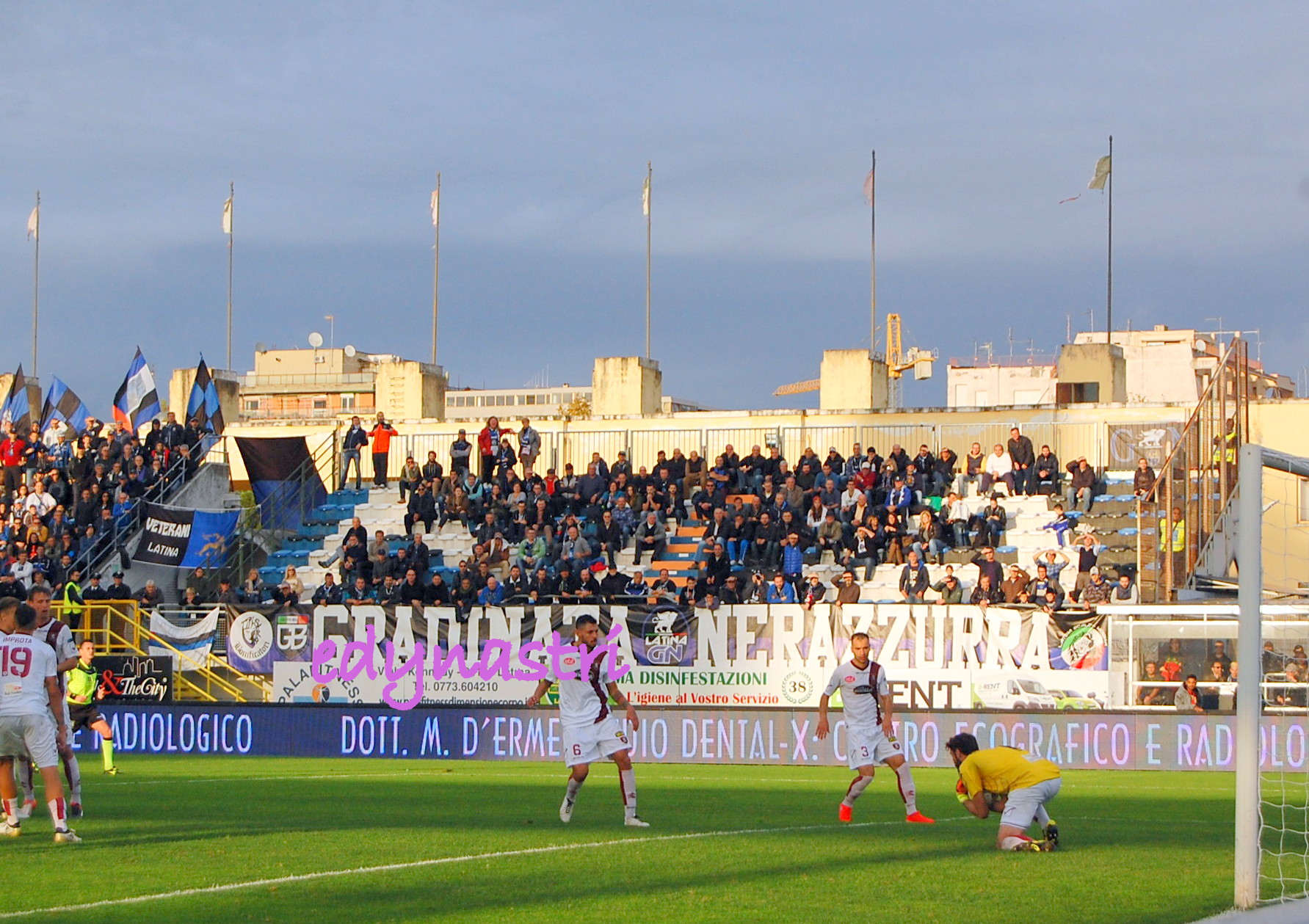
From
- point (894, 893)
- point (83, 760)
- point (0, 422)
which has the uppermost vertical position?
point (0, 422)

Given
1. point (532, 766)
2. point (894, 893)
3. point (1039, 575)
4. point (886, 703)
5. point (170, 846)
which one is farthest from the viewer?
point (1039, 575)

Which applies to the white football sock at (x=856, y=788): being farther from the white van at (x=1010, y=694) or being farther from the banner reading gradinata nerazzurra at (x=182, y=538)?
the banner reading gradinata nerazzurra at (x=182, y=538)

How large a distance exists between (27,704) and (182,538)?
82.9 ft

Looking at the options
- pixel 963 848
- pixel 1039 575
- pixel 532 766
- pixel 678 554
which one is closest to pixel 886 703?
pixel 963 848

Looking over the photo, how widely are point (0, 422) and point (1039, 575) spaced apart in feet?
102

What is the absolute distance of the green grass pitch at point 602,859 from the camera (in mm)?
9883

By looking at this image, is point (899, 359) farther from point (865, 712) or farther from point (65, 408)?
point (865, 712)

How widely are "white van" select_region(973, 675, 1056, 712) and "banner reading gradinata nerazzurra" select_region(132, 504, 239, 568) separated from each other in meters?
18.4

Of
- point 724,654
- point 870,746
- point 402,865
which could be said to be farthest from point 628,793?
point 724,654

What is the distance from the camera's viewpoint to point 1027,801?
12719mm

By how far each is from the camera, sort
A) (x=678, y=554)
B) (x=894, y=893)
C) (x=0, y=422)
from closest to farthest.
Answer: (x=894, y=893)
(x=678, y=554)
(x=0, y=422)

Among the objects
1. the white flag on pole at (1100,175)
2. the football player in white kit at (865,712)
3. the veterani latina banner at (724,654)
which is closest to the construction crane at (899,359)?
the white flag on pole at (1100,175)

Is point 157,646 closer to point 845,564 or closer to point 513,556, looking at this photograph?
point 513,556

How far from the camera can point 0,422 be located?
4691 cm
